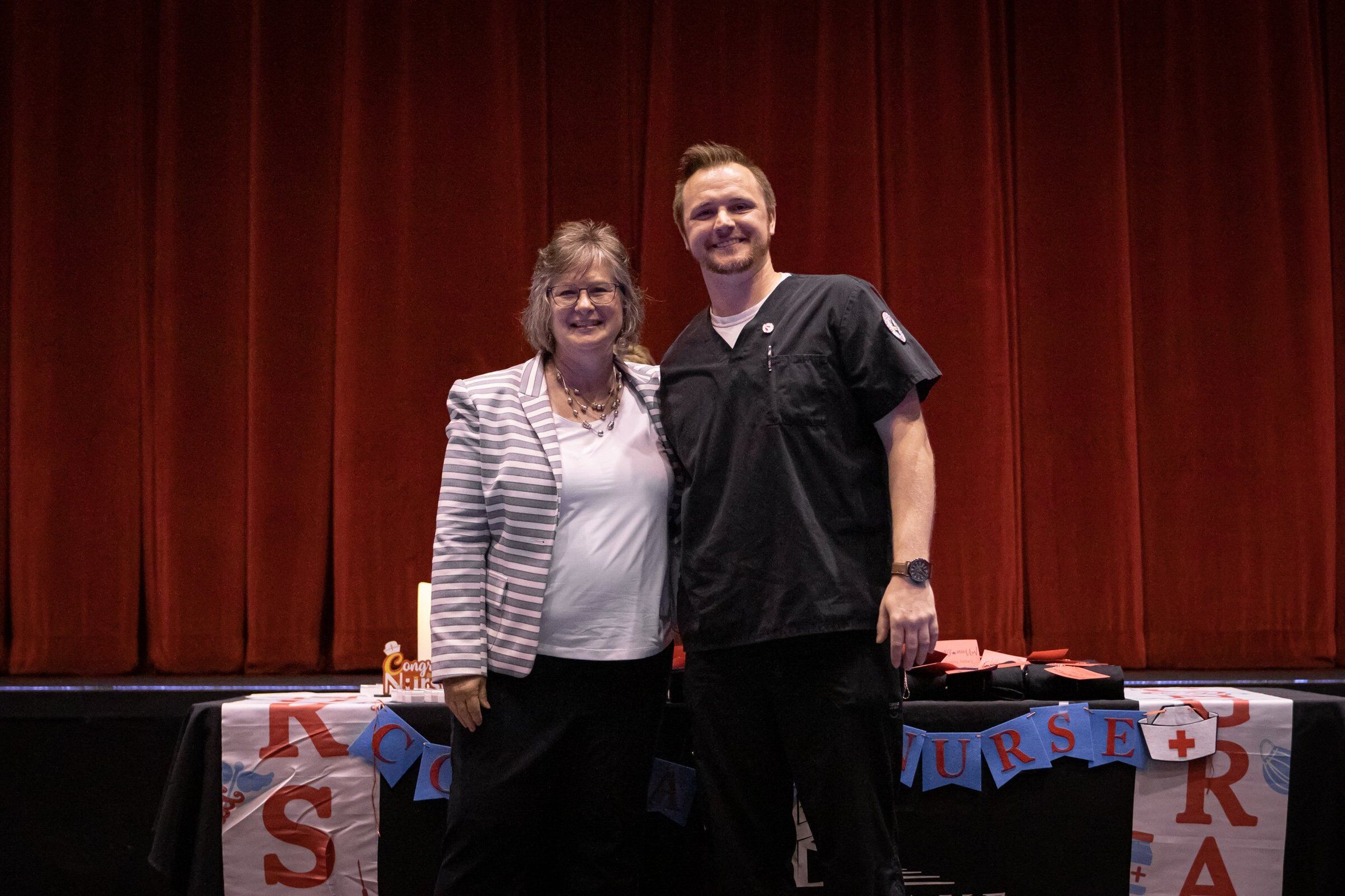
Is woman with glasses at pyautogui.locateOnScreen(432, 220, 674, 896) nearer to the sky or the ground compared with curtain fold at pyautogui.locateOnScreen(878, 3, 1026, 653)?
nearer to the ground

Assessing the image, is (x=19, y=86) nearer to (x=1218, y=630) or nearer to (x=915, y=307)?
(x=915, y=307)

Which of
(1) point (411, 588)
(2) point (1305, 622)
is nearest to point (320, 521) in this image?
(1) point (411, 588)

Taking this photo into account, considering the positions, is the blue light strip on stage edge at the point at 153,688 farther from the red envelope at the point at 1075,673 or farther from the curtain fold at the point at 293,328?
the red envelope at the point at 1075,673

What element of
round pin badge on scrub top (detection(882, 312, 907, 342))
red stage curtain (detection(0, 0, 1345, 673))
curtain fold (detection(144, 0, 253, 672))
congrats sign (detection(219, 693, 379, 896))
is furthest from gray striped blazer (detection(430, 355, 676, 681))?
curtain fold (detection(144, 0, 253, 672))

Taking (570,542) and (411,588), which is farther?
(411,588)

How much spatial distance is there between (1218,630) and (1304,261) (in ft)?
4.12

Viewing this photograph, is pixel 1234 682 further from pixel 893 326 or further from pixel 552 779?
pixel 552 779

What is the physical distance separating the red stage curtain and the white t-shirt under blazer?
1591 mm

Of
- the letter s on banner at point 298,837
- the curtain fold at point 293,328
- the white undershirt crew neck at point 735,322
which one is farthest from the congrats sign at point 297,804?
the curtain fold at point 293,328

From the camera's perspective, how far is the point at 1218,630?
323 centimetres

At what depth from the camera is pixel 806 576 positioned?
1540mm

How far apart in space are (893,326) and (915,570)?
1.30 ft

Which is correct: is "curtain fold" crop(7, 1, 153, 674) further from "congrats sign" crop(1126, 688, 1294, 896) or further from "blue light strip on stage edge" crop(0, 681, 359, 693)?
"congrats sign" crop(1126, 688, 1294, 896)

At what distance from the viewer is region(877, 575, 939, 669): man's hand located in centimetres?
149
